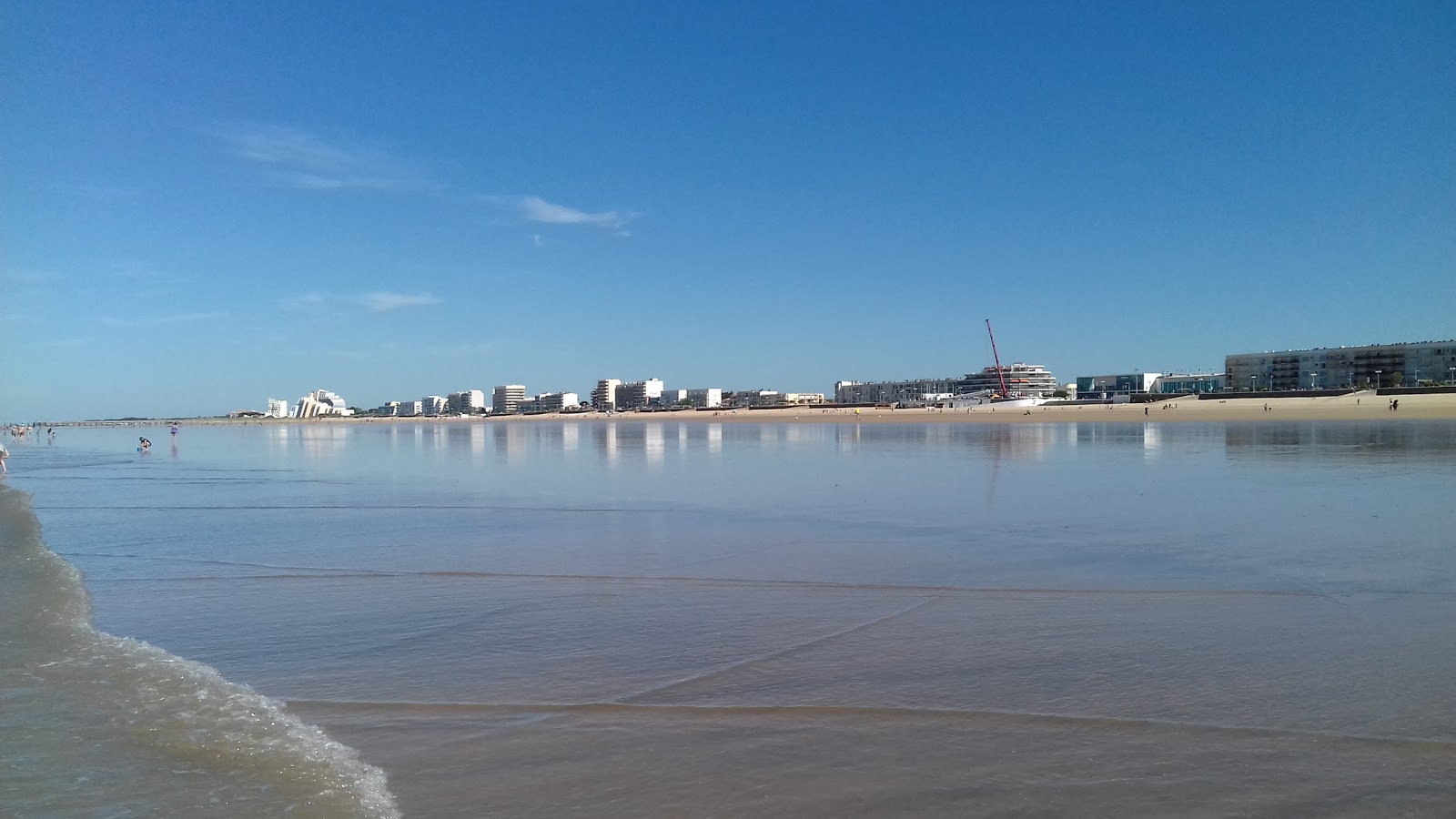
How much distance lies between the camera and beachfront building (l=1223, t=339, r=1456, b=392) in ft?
323

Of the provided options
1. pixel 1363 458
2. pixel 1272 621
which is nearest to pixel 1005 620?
pixel 1272 621

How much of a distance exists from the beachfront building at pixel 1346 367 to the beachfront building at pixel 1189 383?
11122mm

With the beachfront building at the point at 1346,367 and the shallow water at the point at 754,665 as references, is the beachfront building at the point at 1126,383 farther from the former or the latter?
the shallow water at the point at 754,665

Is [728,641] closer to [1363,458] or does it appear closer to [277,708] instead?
[277,708]

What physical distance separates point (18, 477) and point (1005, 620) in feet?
93.2

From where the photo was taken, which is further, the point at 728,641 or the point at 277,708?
the point at 728,641

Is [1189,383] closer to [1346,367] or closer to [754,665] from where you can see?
[1346,367]

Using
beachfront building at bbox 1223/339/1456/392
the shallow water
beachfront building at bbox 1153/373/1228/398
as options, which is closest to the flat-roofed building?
beachfront building at bbox 1153/373/1228/398

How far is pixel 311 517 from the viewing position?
40.2 feet

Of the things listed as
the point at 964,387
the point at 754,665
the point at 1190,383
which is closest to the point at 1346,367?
the point at 1190,383

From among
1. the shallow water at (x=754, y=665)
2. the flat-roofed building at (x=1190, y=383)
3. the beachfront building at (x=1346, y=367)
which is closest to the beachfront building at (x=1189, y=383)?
the flat-roofed building at (x=1190, y=383)

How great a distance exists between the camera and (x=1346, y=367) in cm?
10800

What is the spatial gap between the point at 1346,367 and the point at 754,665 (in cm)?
13069

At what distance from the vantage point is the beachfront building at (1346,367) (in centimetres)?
9831
